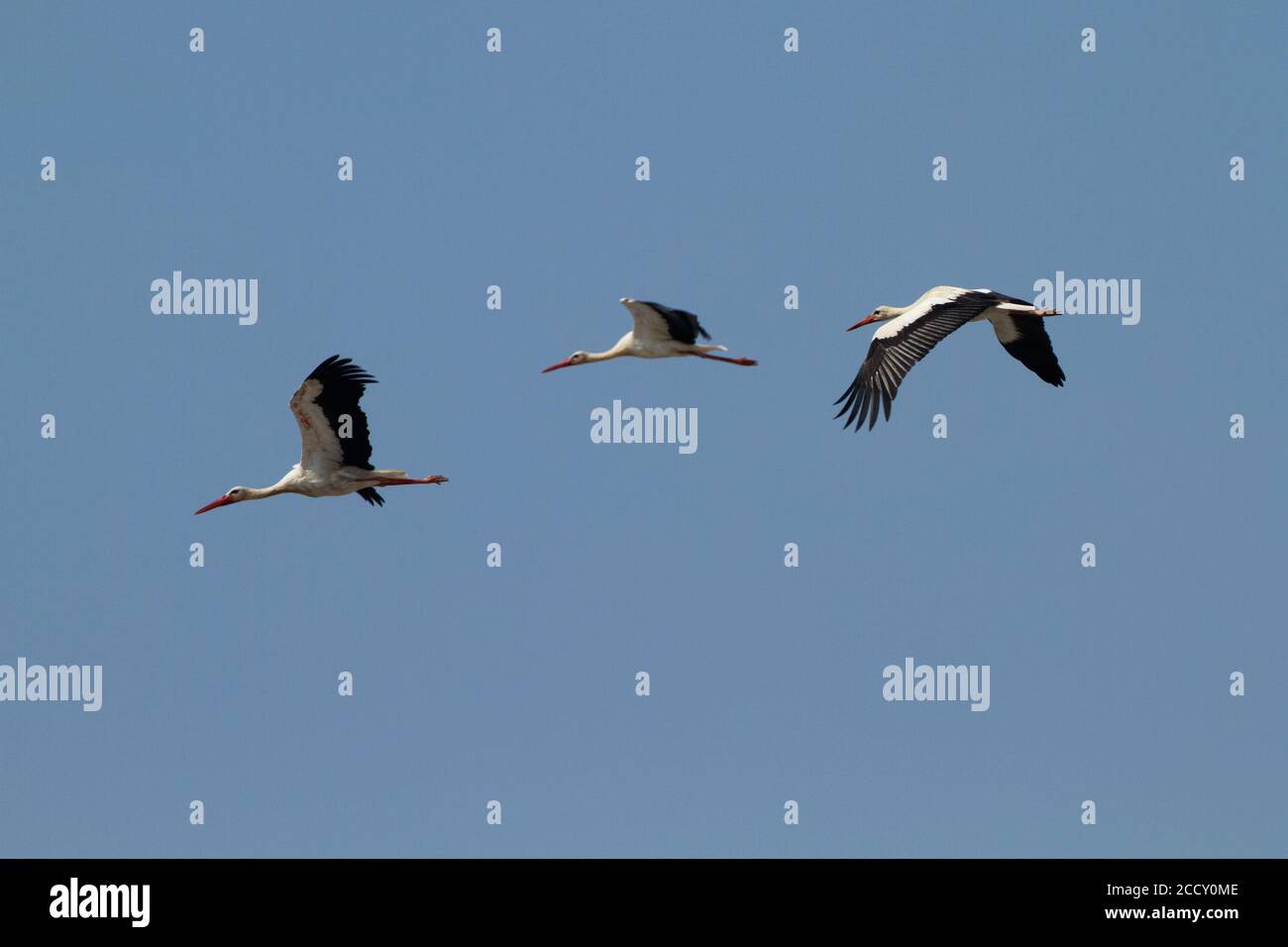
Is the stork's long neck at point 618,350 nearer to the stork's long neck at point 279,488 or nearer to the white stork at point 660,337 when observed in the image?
the white stork at point 660,337

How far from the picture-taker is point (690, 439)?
3070 cm

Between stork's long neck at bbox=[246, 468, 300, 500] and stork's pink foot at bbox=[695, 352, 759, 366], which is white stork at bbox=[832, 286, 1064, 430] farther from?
stork's long neck at bbox=[246, 468, 300, 500]

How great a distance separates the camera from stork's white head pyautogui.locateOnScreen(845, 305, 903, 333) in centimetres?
2830

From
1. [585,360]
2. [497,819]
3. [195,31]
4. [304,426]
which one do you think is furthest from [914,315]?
[195,31]

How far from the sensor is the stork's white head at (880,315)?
28.3 metres

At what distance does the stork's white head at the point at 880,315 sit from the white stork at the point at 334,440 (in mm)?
5922

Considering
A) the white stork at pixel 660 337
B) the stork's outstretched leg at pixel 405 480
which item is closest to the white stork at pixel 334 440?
the stork's outstretched leg at pixel 405 480

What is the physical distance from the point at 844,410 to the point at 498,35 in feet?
25.3

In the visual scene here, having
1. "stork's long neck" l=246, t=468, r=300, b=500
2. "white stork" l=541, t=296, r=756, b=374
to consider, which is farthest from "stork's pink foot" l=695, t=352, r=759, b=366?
"stork's long neck" l=246, t=468, r=300, b=500

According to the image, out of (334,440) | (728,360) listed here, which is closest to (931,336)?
(728,360)

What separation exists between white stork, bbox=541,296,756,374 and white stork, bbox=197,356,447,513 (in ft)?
9.71
